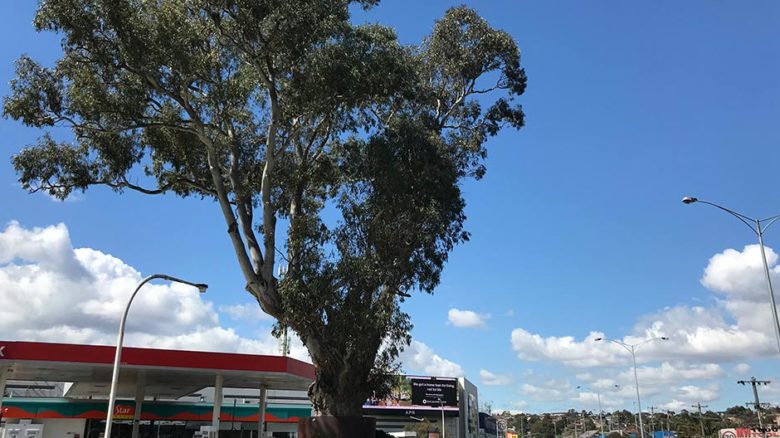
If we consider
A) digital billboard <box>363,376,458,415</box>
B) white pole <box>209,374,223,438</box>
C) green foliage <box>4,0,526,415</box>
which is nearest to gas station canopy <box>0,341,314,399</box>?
white pole <box>209,374,223,438</box>

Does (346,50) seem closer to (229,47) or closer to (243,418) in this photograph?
(229,47)

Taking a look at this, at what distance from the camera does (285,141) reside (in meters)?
22.4

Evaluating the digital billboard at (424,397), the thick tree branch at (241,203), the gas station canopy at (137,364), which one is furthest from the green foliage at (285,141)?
Result: the digital billboard at (424,397)

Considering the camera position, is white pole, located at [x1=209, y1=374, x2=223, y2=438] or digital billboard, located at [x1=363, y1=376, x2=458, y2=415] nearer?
white pole, located at [x1=209, y1=374, x2=223, y2=438]

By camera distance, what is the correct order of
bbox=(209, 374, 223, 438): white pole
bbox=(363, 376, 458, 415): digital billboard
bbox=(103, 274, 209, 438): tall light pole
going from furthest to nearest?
bbox=(363, 376, 458, 415): digital billboard
bbox=(209, 374, 223, 438): white pole
bbox=(103, 274, 209, 438): tall light pole

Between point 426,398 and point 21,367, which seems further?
point 426,398

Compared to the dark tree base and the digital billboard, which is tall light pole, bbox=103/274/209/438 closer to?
the dark tree base

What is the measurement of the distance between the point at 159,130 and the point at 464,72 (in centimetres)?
1262

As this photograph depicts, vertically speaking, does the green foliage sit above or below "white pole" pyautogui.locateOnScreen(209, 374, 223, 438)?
above

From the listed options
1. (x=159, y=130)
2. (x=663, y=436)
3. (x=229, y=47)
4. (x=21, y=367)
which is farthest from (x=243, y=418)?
(x=663, y=436)

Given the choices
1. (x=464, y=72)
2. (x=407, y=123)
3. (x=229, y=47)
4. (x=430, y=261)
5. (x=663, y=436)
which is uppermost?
(x=464, y=72)

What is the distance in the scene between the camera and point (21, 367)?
2908cm

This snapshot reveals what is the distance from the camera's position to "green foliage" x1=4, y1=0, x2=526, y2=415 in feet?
64.1

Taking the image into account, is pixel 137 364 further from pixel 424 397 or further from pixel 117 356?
pixel 424 397
